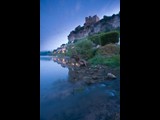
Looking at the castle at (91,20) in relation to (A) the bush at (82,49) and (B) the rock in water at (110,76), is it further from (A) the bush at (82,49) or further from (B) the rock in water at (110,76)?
(B) the rock in water at (110,76)

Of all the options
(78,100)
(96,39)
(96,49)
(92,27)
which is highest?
(92,27)

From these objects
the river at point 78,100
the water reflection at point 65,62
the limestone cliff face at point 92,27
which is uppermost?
the limestone cliff face at point 92,27

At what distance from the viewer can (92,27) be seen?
155cm

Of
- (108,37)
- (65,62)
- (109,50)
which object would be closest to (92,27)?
(108,37)

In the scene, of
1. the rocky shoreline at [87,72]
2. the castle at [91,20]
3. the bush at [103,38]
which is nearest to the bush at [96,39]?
the bush at [103,38]

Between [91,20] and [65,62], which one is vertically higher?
[91,20]

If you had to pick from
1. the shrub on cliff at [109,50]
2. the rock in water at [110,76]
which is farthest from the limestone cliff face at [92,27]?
the rock in water at [110,76]

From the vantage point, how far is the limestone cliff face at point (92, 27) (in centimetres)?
151

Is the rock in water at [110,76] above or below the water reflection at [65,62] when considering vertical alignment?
below

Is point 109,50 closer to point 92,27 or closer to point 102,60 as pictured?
point 102,60

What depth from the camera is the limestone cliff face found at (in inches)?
59.6

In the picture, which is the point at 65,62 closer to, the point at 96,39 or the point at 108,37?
the point at 96,39
